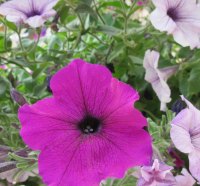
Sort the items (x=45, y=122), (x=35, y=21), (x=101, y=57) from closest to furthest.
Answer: (x=45, y=122) < (x=35, y=21) < (x=101, y=57)

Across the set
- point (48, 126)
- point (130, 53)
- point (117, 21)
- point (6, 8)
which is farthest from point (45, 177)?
point (117, 21)

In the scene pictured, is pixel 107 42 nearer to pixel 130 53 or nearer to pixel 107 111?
pixel 130 53

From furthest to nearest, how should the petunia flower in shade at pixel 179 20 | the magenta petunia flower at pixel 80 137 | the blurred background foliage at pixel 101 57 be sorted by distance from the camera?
the blurred background foliage at pixel 101 57
the petunia flower in shade at pixel 179 20
the magenta petunia flower at pixel 80 137

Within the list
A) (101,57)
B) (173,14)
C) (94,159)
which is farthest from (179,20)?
(94,159)

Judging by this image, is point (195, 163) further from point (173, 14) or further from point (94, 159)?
point (173, 14)

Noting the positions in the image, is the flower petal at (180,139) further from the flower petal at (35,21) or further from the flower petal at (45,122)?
the flower petal at (35,21)

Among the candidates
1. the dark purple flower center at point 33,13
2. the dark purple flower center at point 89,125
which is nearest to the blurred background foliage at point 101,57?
the dark purple flower center at point 33,13
